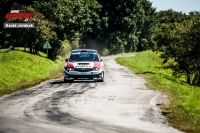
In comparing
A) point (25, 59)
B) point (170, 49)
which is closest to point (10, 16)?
point (25, 59)

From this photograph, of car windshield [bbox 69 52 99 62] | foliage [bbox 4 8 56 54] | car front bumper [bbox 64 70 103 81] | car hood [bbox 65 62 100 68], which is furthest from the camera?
foliage [bbox 4 8 56 54]

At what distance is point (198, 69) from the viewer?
25.2m

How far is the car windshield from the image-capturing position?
57.5 ft

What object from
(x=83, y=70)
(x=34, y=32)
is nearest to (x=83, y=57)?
(x=83, y=70)

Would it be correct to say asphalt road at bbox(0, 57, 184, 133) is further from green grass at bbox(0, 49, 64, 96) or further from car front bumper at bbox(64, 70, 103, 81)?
car front bumper at bbox(64, 70, 103, 81)

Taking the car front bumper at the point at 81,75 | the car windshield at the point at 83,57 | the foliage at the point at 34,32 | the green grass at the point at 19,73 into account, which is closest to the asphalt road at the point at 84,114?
the green grass at the point at 19,73

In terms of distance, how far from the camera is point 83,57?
698 inches

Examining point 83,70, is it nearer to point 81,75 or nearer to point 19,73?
point 81,75

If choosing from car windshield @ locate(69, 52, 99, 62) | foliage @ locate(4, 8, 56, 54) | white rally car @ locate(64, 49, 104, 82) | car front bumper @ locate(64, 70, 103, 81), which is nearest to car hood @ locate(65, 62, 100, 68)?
white rally car @ locate(64, 49, 104, 82)

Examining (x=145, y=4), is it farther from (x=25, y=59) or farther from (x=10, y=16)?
(x=25, y=59)

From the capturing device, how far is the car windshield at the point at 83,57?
57.5ft

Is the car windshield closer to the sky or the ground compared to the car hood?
closer to the sky

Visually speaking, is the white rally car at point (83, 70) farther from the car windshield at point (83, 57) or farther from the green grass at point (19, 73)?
the green grass at point (19, 73)

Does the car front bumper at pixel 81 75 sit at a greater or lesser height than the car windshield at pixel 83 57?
lesser
